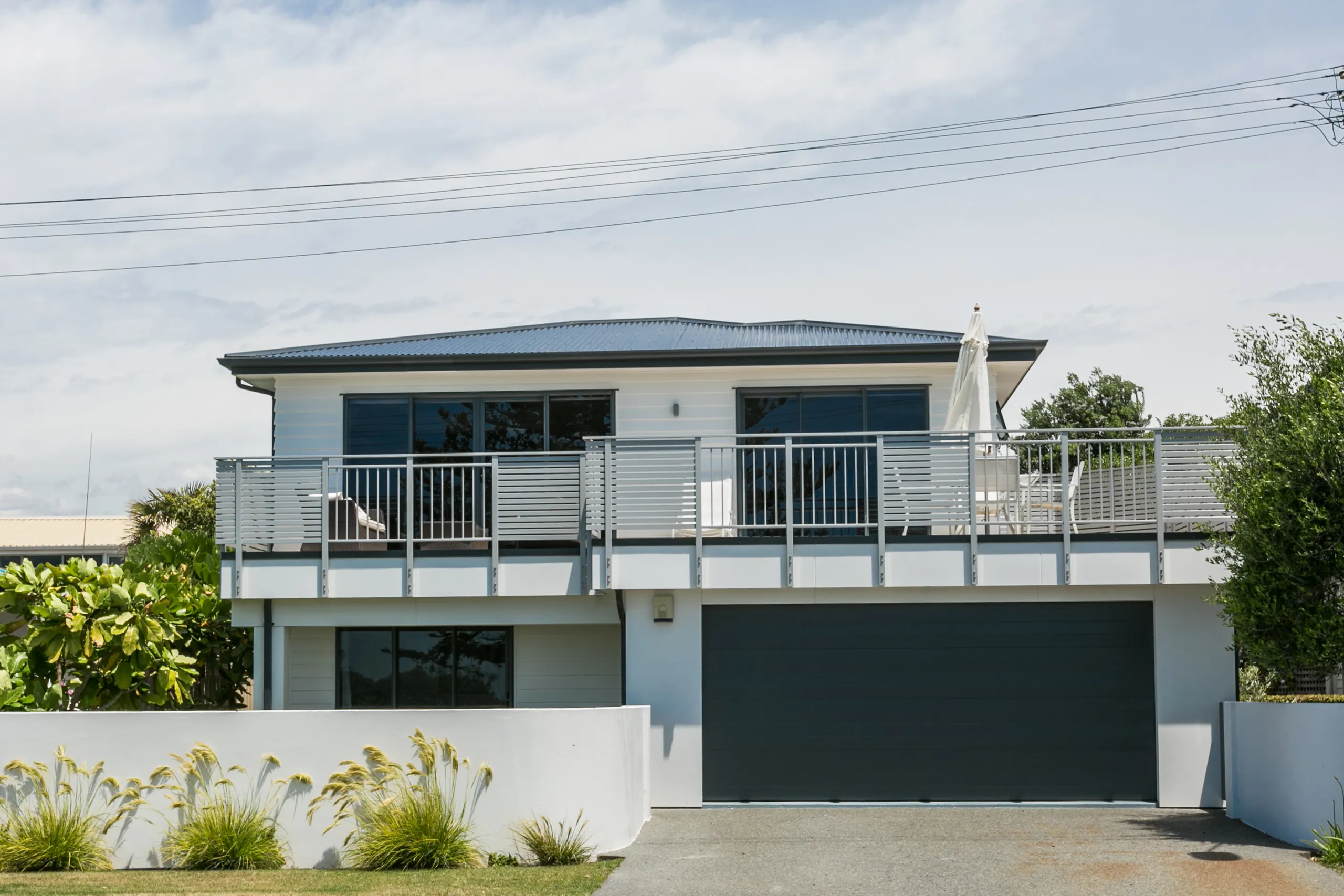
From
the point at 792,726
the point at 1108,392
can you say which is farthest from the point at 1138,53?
the point at 1108,392

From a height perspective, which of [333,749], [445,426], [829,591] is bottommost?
[333,749]

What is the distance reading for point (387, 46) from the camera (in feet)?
66.3

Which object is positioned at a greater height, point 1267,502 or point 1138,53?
point 1138,53

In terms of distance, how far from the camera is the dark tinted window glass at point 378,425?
1820 cm

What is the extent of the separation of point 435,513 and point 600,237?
1175 centimetres

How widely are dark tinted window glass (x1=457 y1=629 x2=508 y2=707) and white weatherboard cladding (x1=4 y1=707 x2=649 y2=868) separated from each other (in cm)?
567

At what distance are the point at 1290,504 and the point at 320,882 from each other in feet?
28.4

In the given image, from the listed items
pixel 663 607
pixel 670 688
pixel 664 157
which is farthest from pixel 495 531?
pixel 664 157

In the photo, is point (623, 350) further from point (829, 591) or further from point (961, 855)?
point (961, 855)

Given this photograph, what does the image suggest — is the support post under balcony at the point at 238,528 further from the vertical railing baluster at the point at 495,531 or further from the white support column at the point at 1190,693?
the white support column at the point at 1190,693

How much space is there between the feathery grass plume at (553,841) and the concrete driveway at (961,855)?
473 millimetres

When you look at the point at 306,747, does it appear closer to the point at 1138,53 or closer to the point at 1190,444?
the point at 1190,444

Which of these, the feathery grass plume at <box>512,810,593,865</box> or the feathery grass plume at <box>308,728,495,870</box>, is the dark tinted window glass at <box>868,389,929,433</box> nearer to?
the feathery grass plume at <box>512,810,593,865</box>

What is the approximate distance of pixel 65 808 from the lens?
1169cm
